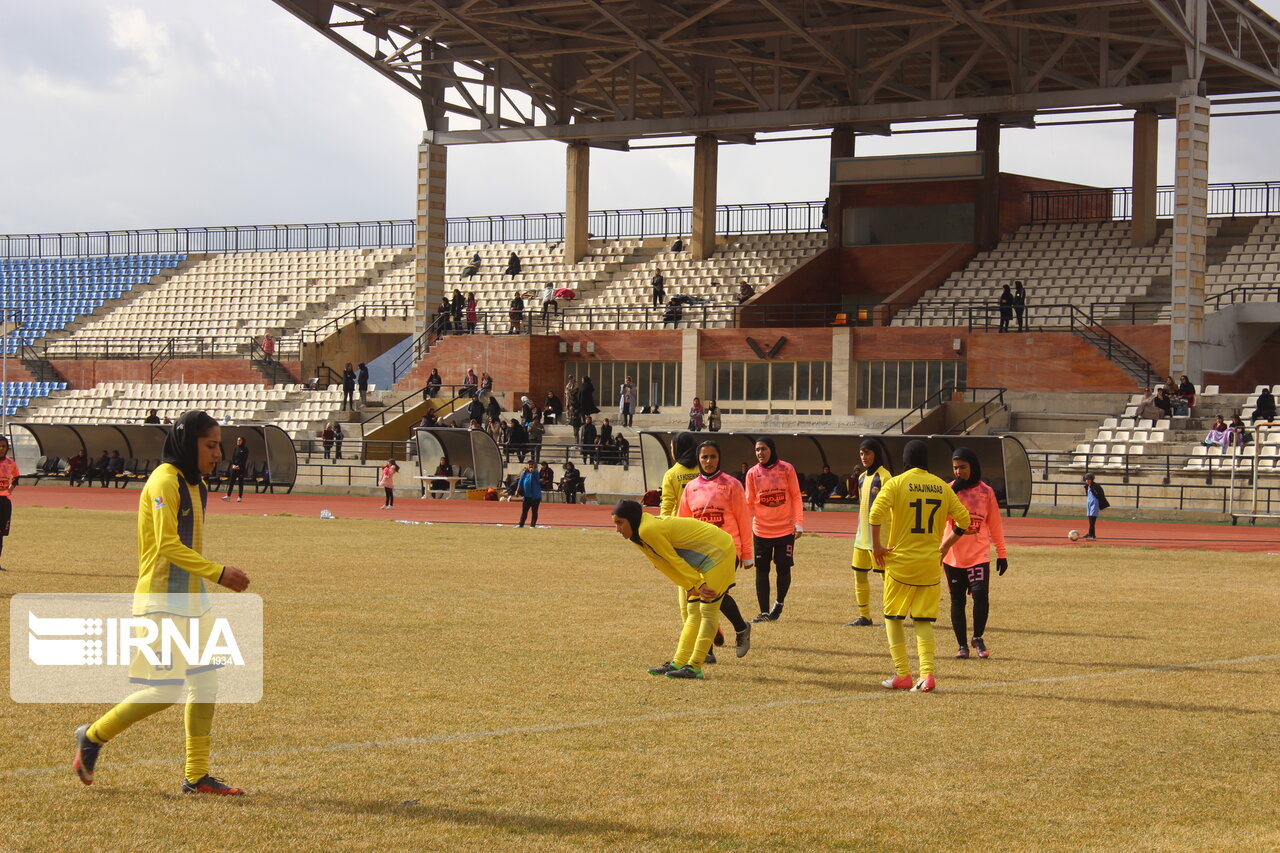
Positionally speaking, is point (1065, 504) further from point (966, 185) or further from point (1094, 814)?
point (1094, 814)

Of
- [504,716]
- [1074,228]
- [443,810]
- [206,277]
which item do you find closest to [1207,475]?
[1074,228]

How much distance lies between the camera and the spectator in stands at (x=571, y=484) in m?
41.1

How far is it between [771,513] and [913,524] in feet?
13.8

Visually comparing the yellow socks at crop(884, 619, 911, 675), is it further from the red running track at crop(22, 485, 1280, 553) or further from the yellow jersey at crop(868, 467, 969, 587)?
the red running track at crop(22, 485, 1280, 553)

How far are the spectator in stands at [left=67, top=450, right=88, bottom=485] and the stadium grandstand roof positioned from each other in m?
15.3

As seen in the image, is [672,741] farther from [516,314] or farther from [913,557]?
[516,314]

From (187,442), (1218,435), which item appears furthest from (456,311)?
(187,442)

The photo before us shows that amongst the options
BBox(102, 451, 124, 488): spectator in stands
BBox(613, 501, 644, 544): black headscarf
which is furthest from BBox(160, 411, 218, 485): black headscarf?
BBox(102, 451, 124, 488): spectator in stands

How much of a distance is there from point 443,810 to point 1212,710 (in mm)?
5802

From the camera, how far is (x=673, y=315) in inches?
2042

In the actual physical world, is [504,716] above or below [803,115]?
below

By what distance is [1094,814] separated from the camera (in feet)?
25.1

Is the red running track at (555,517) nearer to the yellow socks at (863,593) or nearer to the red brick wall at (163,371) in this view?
the yellow socks at (863,593)

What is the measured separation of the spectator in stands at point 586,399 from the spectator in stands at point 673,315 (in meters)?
5.40
